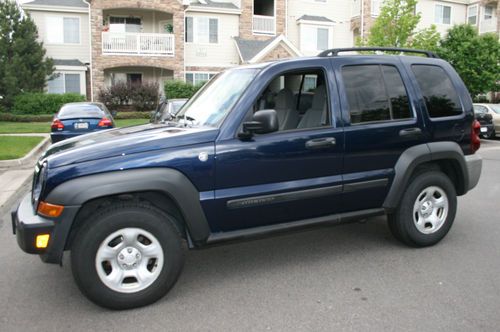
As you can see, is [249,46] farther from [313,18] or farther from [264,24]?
[313,18]

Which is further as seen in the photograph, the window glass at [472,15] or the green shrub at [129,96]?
the window glass at [472,15]

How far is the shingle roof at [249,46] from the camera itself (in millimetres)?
28591

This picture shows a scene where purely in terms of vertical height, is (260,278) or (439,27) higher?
(439,27)

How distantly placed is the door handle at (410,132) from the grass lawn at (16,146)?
933 cm

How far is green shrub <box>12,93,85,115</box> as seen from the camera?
80.2 ft

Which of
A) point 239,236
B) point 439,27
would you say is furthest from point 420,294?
point 439,27

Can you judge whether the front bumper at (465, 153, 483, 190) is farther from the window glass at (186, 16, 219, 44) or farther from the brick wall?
the window glass at (186, 16, 219, 44)

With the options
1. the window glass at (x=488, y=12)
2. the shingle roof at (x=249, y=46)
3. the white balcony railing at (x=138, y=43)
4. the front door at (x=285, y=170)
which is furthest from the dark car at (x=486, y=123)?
the window glass at (x=488, y=12)

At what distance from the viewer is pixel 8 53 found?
25.1m

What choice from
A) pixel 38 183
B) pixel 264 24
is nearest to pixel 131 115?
pixel 264 24

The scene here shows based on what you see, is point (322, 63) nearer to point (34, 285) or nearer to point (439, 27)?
point (34, 285)

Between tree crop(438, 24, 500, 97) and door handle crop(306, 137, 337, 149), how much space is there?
78.7 feet

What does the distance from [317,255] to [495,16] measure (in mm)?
39538

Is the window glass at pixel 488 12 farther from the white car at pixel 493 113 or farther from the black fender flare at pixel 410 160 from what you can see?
the black fender flare at pixel 410 160
